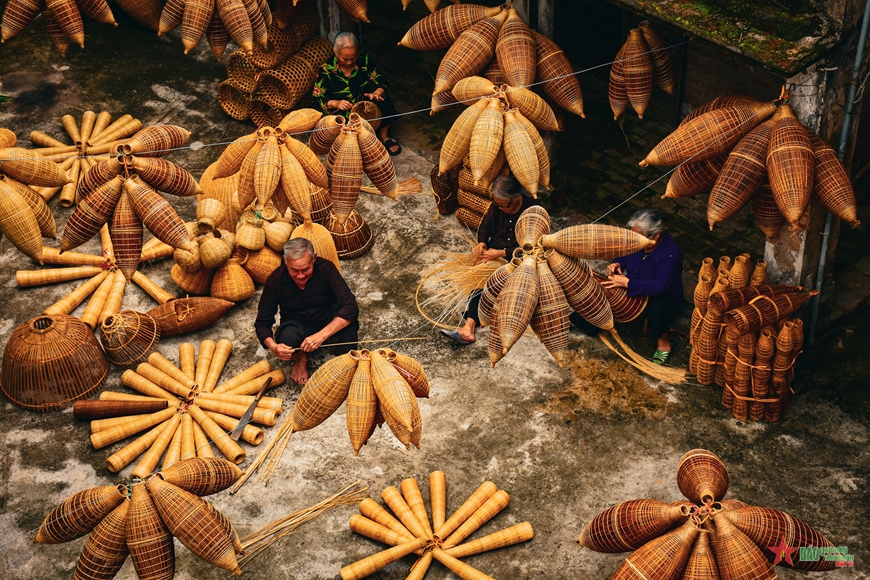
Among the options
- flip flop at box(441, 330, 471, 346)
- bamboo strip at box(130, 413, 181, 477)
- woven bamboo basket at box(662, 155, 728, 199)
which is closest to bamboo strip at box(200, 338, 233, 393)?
bamboo strip at box(130, 413, 181, 477)

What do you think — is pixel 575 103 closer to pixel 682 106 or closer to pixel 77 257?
pixel 682 106

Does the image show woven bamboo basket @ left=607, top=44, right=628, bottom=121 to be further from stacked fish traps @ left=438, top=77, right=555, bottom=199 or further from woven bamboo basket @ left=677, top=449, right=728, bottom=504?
woven bamboo basket @ left=677, top=449, right=728, bottom=504

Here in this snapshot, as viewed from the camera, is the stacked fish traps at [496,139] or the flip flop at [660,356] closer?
the stacked fish traps at [496,139]

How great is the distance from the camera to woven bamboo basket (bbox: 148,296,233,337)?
8.37 m

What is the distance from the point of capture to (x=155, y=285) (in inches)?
350

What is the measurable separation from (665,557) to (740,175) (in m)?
2.55

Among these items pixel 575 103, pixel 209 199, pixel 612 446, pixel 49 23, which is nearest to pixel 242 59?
pixel 209 199

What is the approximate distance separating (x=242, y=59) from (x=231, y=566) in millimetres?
6161

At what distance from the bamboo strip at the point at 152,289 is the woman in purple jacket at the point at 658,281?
3692 millimetres

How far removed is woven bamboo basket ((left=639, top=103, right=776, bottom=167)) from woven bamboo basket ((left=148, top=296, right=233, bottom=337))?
3.80 meters

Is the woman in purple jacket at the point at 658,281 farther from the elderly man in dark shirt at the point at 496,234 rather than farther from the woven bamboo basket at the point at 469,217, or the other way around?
the woven bamboo basket at the point at 469,217

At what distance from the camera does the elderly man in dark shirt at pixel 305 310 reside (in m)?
7.76

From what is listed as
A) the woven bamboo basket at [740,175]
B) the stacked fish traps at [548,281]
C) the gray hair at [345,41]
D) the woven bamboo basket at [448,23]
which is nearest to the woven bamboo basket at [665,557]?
the stacked fish traps at [548,281]

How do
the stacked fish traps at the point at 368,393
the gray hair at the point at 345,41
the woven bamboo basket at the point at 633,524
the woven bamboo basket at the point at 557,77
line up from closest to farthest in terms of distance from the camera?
the woven bamboo basket at the point at 633,524, the stacked fish traps at the point at 368,393, the woven bamboo basket at the point at 557,77, the gray hair at the point at 345,41
